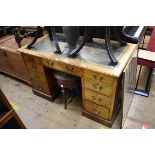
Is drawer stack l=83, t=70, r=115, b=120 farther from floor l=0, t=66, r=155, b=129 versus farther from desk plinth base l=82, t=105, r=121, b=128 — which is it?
floor l=0, t=66, r=155, b=129

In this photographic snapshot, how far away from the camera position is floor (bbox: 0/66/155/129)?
1.49 meters

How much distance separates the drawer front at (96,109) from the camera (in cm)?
136

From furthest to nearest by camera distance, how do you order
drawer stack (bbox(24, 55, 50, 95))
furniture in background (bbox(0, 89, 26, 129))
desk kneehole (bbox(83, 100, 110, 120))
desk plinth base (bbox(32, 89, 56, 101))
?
desk plinth base (bbox(32, 89, 56, 101)) → drawer stack (bbox(24, 55, 50, 95)) → desk kneehole (bbox(83, 100, 110, 120)) → furniture in background (bbox(0, 89, 26, 129))

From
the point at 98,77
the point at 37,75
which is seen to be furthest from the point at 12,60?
the point at 98,77

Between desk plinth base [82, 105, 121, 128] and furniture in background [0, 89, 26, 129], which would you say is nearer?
furniture in background [0, 89, 26, 129]

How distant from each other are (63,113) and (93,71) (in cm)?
70

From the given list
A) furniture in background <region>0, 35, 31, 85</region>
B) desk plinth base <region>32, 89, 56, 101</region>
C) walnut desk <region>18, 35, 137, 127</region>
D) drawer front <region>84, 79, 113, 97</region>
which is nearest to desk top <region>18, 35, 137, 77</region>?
walnut desk <region>18, 35, 137, 127</region>

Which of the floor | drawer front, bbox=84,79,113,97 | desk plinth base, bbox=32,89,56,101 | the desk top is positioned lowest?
the floor

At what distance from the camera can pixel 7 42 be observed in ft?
6.53

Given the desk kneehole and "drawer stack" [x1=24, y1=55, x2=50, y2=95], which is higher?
"drawer stack" [x1=24, y1=55, x2=50, y2=95]

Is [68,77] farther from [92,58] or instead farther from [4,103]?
[4,103]

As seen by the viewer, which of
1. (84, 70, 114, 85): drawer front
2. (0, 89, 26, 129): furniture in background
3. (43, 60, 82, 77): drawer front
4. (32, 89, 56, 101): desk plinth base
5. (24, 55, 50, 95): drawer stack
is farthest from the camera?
(32, 89, 56, 101): desk plinth base

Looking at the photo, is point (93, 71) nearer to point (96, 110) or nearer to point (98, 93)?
point (98, 93)

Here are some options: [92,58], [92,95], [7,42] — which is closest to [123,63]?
[92,58]
